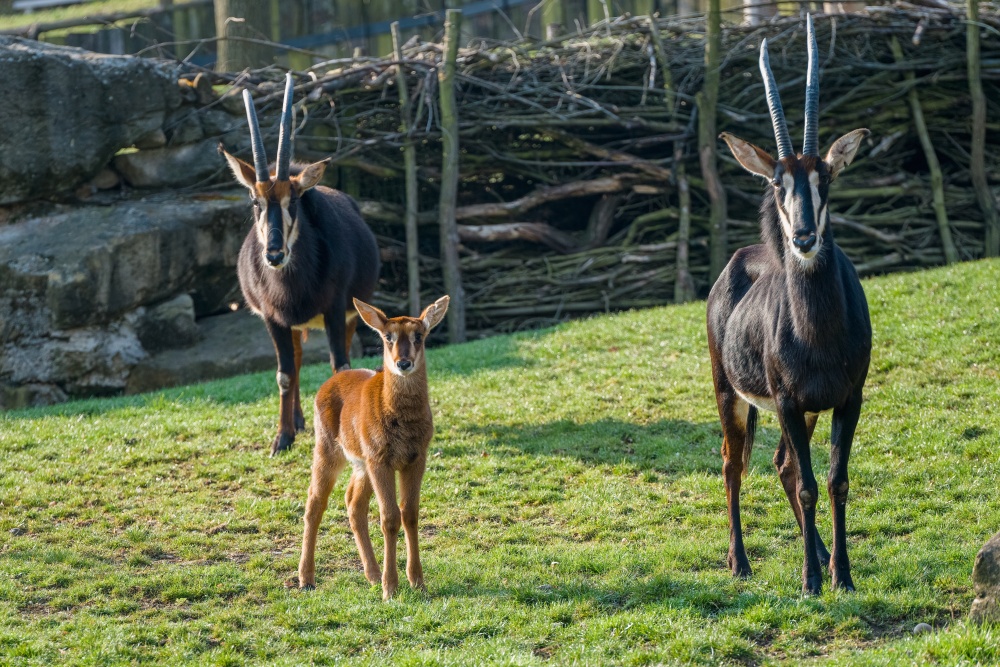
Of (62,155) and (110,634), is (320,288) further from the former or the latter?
(62,155)

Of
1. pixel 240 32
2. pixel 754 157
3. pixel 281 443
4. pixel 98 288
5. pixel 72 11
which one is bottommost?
pixel 281 443

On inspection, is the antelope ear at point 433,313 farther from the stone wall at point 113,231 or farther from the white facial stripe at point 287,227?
the stone wall at point 113,231

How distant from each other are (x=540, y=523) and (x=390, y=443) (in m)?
1.97

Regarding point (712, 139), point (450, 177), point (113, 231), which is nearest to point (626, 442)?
point (450, 177)

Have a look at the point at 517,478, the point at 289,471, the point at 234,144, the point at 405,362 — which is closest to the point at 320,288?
the point at 289,471

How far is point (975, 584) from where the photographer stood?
5.78 metres

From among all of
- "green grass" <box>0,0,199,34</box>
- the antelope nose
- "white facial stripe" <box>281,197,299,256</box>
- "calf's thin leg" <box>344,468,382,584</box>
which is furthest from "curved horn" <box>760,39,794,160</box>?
"green grass" <box>0,0,199,34</box>

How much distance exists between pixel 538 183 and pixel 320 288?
7.14 meters

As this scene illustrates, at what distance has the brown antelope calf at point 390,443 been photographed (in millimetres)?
6625

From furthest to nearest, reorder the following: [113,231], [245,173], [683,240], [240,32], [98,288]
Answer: [240,32] → [683,240] → [113,231] → [98,288] → [245,173]

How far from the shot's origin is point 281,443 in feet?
32.2

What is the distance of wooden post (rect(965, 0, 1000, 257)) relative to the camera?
15.7 metres

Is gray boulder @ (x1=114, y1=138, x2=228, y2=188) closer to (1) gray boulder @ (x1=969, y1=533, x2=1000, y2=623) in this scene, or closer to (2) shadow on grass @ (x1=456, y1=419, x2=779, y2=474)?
(2) shadow on grass @ (x1=456, y1=419, x2=779, y2=474)

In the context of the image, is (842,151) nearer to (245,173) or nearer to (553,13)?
(245,173)
